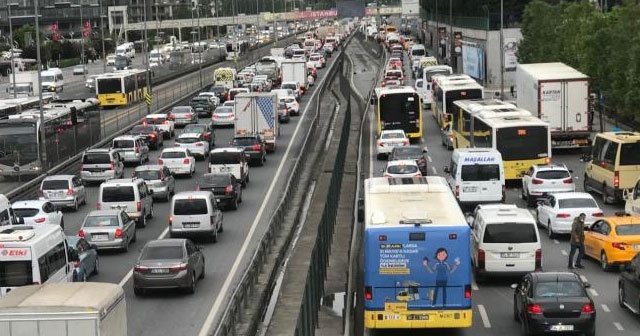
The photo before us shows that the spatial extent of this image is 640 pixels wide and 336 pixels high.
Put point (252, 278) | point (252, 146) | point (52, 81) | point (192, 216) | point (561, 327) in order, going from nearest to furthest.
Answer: point (561, 327), point (252, 278), point (192, 216), point (252, 146), point (52, 81)

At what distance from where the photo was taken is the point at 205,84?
368ft

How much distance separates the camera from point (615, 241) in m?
31.1

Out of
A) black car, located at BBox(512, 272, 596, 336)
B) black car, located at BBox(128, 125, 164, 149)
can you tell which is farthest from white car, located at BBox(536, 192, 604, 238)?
black car, located at BBox(128, 125, 164, 149)

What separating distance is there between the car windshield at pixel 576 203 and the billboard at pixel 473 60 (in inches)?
2723

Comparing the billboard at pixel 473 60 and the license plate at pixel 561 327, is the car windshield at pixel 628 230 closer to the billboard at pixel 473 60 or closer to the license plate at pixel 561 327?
the license plate at pixel 561 327

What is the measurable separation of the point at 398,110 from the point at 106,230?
28.6 metres

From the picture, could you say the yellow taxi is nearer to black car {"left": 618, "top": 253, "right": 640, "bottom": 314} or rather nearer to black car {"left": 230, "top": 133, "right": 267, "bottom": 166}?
black car {"left": 618, "top": 253, "right": 640, "bottom": 314}

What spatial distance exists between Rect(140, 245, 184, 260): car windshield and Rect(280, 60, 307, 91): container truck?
6817 cm

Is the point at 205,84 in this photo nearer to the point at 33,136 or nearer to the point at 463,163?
the point at 33,136

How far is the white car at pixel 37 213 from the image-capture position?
128ft

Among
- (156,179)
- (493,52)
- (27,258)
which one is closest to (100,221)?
(27,258)

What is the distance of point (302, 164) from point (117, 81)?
121 ft

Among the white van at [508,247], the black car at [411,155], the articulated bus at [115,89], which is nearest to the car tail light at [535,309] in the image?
the white van at [508,247]

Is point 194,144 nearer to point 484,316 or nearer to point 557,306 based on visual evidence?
point 484,316
